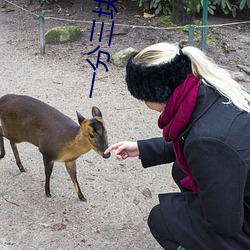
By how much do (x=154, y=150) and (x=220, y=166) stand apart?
79cm

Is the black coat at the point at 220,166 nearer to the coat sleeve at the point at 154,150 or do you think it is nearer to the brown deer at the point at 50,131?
the coat sleeve at the point at 154,150

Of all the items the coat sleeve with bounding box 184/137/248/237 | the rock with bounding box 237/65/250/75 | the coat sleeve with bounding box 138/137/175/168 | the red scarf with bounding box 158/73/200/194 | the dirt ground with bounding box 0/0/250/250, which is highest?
the red scarf with bounding box 158/73/200/194

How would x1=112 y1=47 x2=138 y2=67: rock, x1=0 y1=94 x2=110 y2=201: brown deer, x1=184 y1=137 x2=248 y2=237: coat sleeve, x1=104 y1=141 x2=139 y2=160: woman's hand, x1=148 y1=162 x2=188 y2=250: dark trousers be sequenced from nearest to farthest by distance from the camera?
x1=184 y1=137 x2=248 y2=237: coat sleeve, x1=148 y1=162 x2=188 y2=250: dark trousers, x1=104 y1=141 x2=139 y2=160: woman's hand, x1=0 y1=94 x2=110 y2=201: brown deer, x1=112 y1=47 x2=138 y2=67: rock

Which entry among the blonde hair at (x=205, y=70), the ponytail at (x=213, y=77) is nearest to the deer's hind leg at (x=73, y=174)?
the blonde hair at (x=205, y=70)

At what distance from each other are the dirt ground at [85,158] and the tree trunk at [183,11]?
288 mm

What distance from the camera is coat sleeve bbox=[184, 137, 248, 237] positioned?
6.16ft

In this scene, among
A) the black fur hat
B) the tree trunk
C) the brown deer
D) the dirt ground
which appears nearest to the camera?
the black fur hat

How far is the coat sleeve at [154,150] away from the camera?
8.67 feet

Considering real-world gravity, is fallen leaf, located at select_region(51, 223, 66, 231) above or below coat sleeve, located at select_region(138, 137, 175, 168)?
below

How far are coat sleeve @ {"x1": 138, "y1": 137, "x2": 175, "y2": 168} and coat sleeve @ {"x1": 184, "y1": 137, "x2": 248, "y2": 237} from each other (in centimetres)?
64

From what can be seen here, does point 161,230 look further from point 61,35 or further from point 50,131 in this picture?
point 61,35

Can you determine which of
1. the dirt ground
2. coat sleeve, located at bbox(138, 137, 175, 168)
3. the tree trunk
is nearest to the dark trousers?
coat sleeve, located at bbox(138, 137, 175, 168)

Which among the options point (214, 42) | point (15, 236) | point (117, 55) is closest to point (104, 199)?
point (15, 236)

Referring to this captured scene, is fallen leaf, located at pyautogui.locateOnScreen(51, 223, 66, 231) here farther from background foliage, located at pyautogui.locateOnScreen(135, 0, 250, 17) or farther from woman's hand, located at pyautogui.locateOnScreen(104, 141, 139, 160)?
background foliage, located at pyautogui.locateOnScreen(135, 0, 250, 17)
